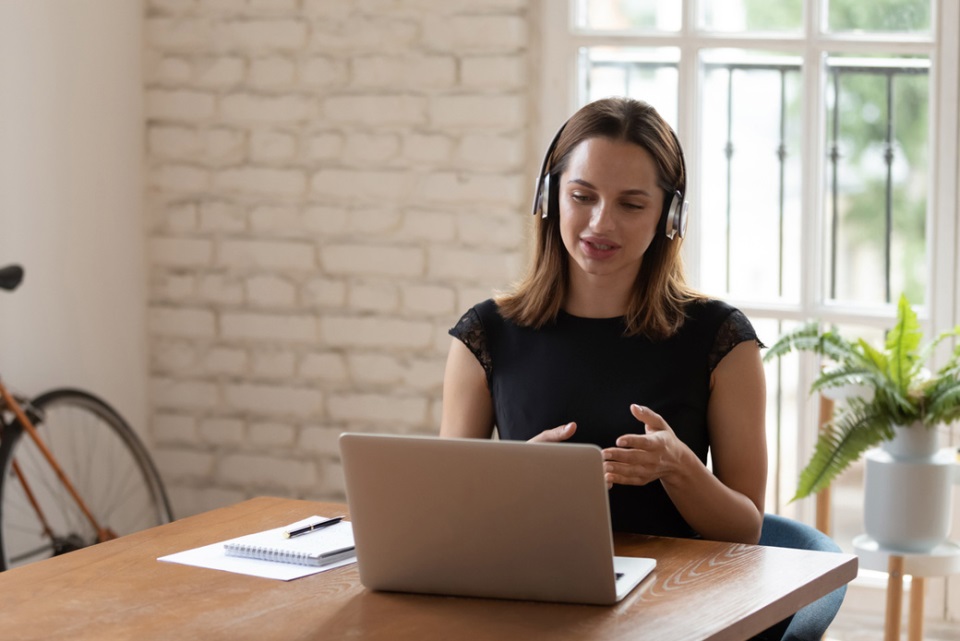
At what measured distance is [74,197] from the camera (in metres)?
3.35

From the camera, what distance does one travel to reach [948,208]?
9.86 feet

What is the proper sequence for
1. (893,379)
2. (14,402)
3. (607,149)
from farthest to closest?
(14,402) < (893,379) < (607,149)

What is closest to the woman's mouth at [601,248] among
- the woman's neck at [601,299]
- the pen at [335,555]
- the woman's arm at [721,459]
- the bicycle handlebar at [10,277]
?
the woman's neck at [601,299]

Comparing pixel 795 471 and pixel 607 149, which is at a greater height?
pixel 607 149

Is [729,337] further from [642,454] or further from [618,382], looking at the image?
[642,454]

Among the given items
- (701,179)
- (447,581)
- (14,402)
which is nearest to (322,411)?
(14,402)

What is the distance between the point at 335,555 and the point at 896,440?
4.72 ft

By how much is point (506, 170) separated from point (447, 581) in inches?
75.2

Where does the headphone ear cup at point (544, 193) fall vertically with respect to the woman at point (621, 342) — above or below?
above

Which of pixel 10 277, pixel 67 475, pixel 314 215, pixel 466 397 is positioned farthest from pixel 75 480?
pixel 466 397

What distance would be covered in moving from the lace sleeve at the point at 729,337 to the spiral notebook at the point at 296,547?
25.4 inches

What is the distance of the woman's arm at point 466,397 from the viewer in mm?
2078

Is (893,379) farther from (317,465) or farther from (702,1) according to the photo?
(317,465)

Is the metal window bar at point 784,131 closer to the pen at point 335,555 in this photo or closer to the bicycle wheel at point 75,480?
the bicycle wheel at point 75,480
